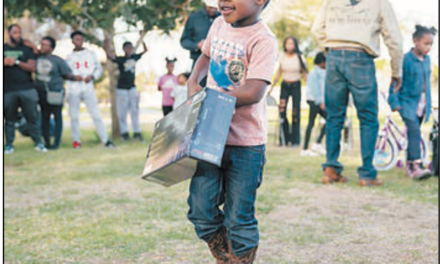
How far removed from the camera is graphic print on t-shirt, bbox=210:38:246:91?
9.33 feet

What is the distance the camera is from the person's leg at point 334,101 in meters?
5.98

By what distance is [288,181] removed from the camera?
646 centimetres

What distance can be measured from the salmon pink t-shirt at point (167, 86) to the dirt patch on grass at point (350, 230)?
585 centimetres

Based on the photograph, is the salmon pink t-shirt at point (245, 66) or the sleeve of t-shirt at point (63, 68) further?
the sleeve of t-shirt at point (63, 68)

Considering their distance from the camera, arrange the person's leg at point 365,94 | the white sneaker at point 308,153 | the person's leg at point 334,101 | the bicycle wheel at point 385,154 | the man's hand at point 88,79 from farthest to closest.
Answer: the man's hand at point 88,79 < the white sneaker at point 308,153 < the bicycle wheel at point 385,154 < the person's leg at point 334,101 < the person's leg at point 365,94

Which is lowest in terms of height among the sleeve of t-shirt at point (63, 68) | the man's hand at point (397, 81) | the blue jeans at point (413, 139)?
the blue jeans at point (413, 139)

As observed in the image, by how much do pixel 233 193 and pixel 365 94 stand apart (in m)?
3.33

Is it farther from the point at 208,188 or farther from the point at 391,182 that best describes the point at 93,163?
the point at 208,188

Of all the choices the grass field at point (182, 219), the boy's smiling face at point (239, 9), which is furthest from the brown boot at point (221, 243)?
the boy's smiling face at point (239, 9)

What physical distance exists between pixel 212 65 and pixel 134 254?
140cm

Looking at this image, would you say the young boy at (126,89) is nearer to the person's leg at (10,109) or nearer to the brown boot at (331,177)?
the person's leg at (10,109)

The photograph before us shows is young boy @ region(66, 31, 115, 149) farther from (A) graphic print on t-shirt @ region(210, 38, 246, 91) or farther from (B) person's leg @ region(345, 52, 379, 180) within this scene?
(A) graphic print on t-shirt @ region(210, 38, 246, 91)

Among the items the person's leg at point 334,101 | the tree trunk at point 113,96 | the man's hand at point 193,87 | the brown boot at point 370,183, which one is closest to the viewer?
the man's hand at point 193,87

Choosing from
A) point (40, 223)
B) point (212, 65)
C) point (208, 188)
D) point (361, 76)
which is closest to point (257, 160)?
point (208, 188)
